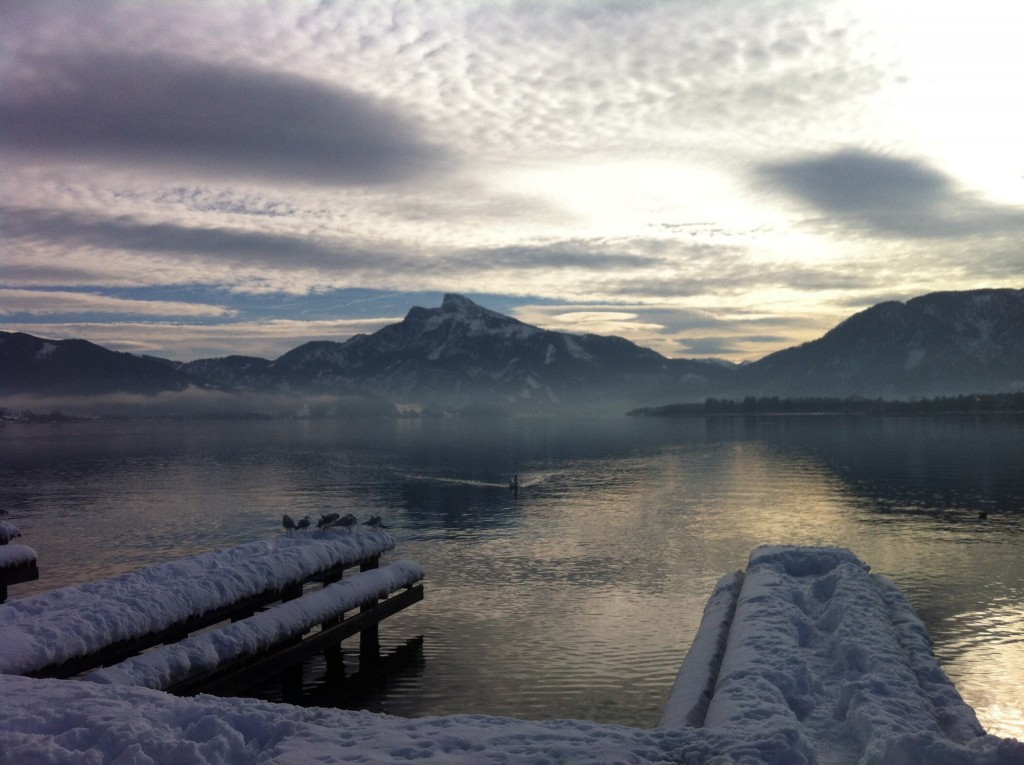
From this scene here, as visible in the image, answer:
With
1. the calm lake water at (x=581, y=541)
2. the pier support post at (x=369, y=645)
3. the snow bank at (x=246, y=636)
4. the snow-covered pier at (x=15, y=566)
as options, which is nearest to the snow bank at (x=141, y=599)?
the snow bank at (x=246, y=636)

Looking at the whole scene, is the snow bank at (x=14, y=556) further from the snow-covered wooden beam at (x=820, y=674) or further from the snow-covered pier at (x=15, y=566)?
the snow-covered wooden beam at (x=820, y=674)

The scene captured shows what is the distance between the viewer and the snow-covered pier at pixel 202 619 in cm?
1435

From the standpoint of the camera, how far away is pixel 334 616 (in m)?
21.1

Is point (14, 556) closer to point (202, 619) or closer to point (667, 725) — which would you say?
point (202, 619)

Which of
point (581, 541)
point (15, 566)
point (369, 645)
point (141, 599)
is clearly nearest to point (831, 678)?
point (141, 599)

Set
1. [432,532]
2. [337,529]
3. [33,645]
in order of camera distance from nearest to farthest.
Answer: [33,645], [337,529], [432,532]

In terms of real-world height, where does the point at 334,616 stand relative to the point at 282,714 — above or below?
below

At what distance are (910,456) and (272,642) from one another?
358ft

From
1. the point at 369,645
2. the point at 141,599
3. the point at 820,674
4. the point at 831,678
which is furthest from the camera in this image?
the point at 369,645

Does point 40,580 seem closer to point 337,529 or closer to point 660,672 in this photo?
point 337,529

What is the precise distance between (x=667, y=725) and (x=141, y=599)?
10321 millimetres

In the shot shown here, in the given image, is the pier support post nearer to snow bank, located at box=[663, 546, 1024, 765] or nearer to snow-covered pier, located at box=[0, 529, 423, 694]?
snow-covered pier, located at box=[0, 529, 423, 694]

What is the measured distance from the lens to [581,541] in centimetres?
4509

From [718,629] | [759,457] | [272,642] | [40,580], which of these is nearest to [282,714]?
[272,642]
